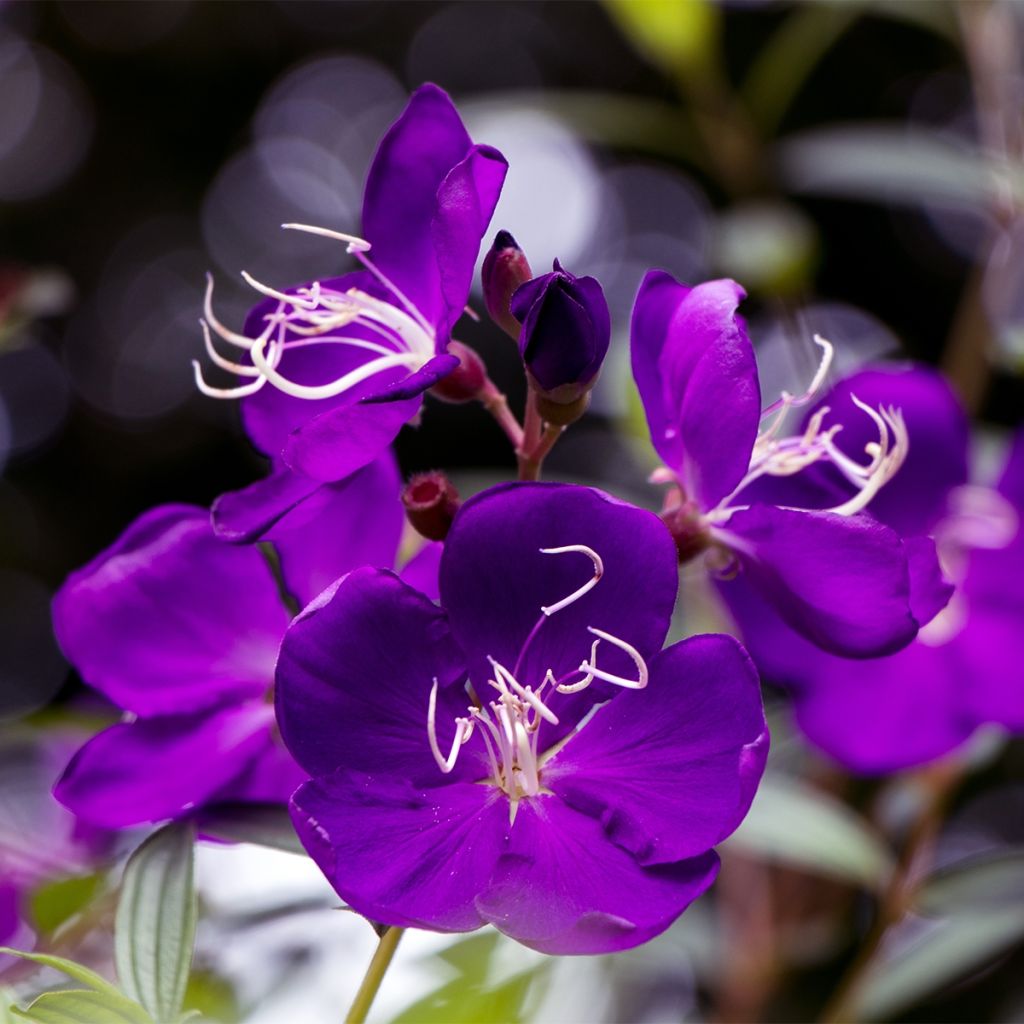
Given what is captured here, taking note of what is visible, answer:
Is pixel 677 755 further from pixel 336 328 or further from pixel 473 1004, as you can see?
pixel 336 328

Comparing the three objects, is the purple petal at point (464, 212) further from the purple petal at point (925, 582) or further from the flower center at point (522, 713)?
the purple petal at point (925, 582)

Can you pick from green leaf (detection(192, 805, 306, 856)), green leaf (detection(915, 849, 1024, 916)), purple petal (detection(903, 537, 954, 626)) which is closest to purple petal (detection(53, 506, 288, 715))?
green leaf (detection(192, 805, 306, 856))

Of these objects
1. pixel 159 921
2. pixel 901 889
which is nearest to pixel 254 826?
pixel 159 921

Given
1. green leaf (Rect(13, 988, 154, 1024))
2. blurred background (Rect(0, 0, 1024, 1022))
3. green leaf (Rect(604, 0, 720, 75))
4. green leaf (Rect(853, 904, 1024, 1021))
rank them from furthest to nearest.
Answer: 1. blurred background (Rect(0, 0, 1024, 1022))
2. green leaf (Rect(604, 0, 720, 75))
3. green leaf (Rect(853, 904, 1024, 1021))
4. green leaf (Rect(13, 988, 154, 1024))

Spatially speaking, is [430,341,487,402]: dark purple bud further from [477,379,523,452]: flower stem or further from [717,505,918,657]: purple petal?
[717,505,918,657]: purple petal

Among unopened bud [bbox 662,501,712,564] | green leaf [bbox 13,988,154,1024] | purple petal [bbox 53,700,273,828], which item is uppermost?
unopened bud [bbox 662,501,712,564]

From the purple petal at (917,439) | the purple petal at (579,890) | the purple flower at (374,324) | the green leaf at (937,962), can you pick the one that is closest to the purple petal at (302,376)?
the purple flower at (374,324)
